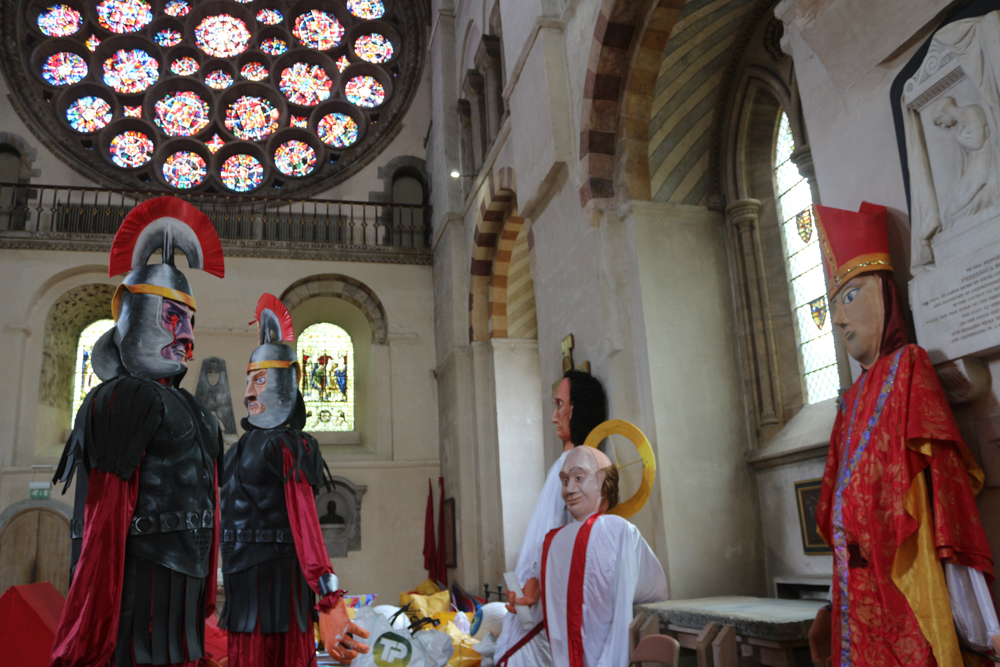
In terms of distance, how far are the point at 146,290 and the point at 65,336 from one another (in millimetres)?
10340

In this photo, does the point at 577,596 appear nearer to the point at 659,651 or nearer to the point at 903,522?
the point at 659,651

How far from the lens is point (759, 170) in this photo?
621 centimetres

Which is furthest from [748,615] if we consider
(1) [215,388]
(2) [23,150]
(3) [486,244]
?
(2) [23,150]

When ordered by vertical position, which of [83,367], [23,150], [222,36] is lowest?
[83,367]

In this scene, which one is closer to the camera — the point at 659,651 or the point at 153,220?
the point at 153,220

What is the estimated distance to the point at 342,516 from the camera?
11109 millimetres

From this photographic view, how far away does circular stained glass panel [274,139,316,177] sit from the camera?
13328 millimetres

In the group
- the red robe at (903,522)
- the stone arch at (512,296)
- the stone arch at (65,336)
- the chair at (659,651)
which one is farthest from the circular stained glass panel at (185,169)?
the red robe at (903,522)

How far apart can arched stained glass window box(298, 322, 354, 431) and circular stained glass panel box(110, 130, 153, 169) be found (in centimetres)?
385

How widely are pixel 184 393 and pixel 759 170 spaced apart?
4870 millimetres

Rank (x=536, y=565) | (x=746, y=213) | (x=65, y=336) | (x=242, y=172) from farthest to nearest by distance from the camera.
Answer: (x=242, y=172)
(x=65, y=336)
(x=746, y=213)
(x=536, y=565)

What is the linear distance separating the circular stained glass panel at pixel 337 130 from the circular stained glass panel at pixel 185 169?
2.00 m

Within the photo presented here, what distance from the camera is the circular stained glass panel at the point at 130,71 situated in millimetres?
13305

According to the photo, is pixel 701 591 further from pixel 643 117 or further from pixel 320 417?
pixel 320 417
